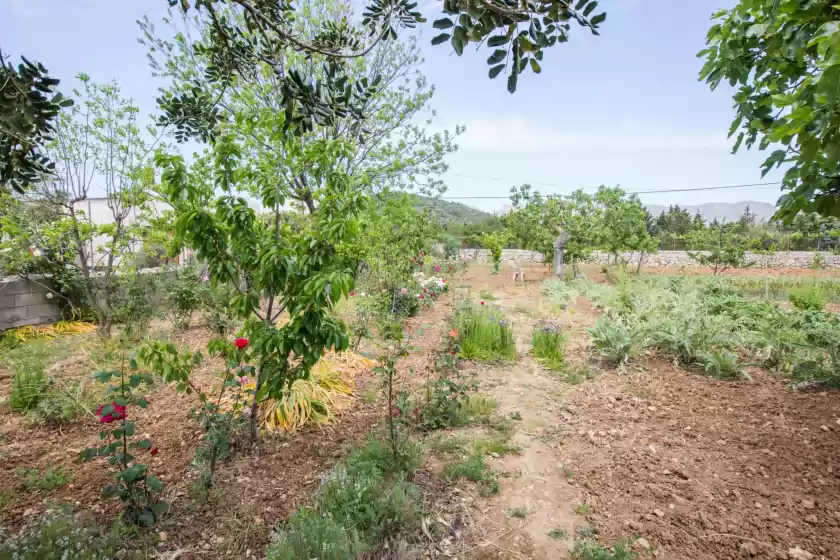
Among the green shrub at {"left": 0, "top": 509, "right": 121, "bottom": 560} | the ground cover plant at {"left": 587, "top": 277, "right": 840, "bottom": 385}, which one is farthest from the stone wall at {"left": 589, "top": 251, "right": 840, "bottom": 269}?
the green shrub at {"left": 0, "top": 509, "right": 121, "bottom": 560}

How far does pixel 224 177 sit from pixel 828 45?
8.68ft

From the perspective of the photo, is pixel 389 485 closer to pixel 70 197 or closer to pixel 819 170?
pixel 819 170

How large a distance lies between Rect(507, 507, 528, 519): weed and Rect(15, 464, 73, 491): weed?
8.85 feet

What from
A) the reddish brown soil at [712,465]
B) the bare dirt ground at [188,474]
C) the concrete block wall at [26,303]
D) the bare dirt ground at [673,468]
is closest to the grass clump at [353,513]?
the bare dirt ground at [188,474]

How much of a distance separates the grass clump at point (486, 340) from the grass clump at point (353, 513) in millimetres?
2482

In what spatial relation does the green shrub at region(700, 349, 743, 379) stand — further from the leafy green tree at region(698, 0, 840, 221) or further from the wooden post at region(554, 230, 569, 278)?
the wooden post at region(554, 230, 569, 278)

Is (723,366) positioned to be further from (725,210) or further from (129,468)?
(725,210)

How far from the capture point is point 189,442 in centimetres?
281

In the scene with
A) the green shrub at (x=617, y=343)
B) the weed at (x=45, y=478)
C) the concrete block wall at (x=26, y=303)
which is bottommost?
the weed at (x=45, y=478)

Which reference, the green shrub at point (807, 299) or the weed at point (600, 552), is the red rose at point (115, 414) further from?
the green shrub at point (807, 299)

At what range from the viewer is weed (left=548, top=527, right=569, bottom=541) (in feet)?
6.53

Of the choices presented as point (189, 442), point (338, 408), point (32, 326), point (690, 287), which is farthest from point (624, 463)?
point (32, 326)

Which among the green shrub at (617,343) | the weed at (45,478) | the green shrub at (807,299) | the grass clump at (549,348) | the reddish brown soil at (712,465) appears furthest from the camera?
the green shrub at (807,299)

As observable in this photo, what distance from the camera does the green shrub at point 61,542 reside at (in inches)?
64.9
